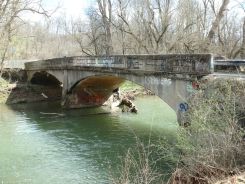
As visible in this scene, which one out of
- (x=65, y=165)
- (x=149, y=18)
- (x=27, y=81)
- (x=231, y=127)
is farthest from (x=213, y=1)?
(x=231, y=127)

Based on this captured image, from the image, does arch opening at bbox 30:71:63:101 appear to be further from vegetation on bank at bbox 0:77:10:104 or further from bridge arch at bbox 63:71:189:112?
bridge arch at bbox 63:71:189:112

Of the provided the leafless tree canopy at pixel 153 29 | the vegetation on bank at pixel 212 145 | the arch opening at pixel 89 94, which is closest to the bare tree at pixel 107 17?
the leafless tree canopy at pixel 153 29

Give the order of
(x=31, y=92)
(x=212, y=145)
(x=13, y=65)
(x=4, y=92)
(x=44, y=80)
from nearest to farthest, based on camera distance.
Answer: (x=212, y=145), (x=4, y=92), (x=31, y=92), (x=44, y=80), (x=13, y=65)

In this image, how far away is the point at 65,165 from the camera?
13.8 meters

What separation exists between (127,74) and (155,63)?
3138mm

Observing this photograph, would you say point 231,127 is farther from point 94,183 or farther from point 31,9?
point 31,9

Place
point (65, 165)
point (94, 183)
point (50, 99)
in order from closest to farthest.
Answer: point (94, 183)
point (65, 165)
point (50, 99)

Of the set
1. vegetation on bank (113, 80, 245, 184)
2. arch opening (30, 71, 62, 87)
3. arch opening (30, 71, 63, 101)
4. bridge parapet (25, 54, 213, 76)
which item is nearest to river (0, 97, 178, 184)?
vegetation on bank (113, 80, 245, 184)

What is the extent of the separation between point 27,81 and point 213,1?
62.4 feet

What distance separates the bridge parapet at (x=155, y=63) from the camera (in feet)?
42.8

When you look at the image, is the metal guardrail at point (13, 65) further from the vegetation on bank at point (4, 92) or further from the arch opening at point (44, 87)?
the vegetation on bank at point (4, 92)

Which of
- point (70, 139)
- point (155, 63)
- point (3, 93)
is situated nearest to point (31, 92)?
point (3, 93)

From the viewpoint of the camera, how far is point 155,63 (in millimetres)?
15867

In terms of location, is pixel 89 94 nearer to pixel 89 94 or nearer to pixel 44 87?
pixel 89 94
